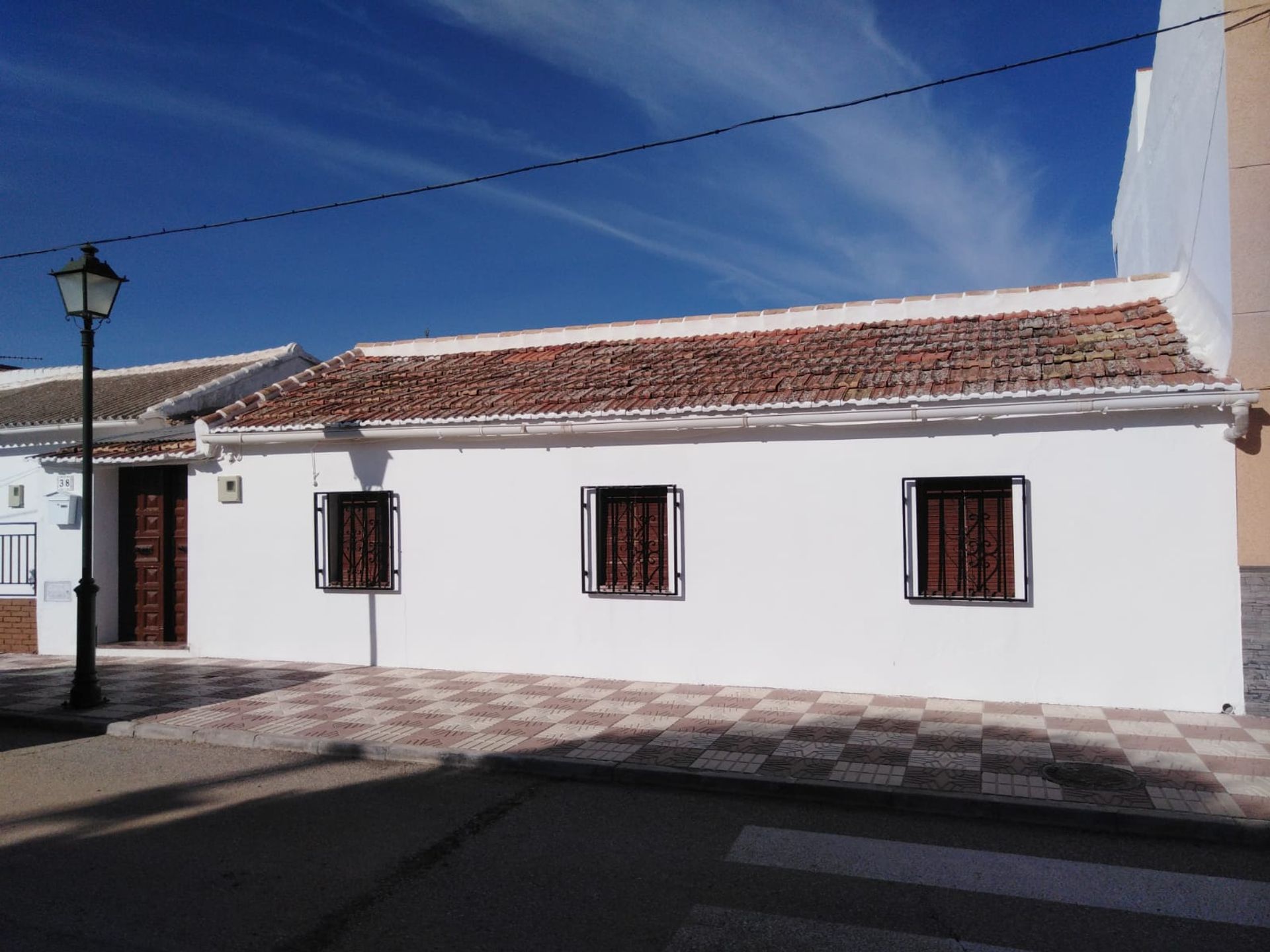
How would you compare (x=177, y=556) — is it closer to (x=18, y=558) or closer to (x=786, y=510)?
(x=18, y=558)

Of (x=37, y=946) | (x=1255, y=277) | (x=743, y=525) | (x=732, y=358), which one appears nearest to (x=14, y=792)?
(x=37, y=946)

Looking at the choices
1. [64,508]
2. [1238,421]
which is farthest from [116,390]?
[1238,421]

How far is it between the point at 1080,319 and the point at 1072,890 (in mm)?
6990

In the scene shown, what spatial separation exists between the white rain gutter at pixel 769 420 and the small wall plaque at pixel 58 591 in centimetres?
298

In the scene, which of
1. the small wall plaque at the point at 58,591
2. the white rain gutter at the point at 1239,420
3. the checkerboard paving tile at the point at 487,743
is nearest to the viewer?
the checkerboard paving tile at the point at 487,743

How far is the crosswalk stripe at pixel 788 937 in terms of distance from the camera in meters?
3.68

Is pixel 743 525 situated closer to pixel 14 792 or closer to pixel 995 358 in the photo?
pixel 995 358

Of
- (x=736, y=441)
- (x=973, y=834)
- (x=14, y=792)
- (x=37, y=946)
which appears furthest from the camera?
(x=736, y=441)

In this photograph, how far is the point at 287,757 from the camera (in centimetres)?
676

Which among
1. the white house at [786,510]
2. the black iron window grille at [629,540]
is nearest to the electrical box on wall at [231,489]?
the white house at [786,510]

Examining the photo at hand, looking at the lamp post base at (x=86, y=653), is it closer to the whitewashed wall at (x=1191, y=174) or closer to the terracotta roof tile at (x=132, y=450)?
the terracotta roof tile at (x=132, y=450)

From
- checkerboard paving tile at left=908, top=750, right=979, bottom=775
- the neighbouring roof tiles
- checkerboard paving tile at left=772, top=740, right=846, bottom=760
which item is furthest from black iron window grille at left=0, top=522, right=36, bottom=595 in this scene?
checkerboard paving tile at left=908, top=750, right=979, bottom=775

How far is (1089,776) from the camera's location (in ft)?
18.5

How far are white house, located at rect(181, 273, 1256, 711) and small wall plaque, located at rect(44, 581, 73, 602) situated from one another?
1.92 meters
